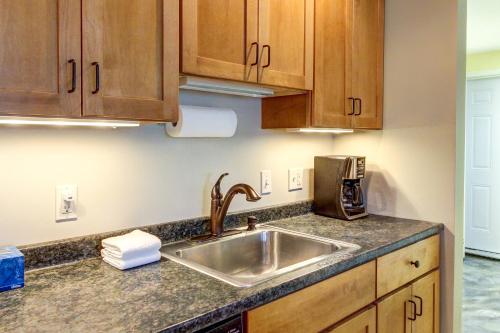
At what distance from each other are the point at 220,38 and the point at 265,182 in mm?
839

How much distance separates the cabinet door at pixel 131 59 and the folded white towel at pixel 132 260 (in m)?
0.46

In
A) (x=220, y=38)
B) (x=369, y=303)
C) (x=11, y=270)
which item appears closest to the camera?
(x=11, y=270)

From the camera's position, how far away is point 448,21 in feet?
6.45

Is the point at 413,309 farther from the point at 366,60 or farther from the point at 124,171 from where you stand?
the point at 124,171

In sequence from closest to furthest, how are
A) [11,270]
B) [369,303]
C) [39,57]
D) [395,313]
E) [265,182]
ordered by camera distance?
[39,57] → [11,270] → [369,303] → [395,313] → [265,182]

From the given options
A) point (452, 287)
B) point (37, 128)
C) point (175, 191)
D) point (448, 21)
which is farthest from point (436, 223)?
point (37, 128)

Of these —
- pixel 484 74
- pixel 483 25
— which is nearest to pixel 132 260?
pixel 483 25

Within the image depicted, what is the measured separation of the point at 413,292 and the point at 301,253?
0.54 meters

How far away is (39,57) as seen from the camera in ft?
3.26

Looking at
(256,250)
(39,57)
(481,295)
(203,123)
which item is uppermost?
(39,57)

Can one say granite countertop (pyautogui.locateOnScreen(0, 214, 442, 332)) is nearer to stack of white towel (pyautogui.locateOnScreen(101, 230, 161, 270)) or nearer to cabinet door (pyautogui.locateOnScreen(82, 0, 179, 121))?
stack of white towel (pyautogui.locateOnScreen(101, 230, 161, 270))

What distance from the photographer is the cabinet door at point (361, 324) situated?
55.3 inches

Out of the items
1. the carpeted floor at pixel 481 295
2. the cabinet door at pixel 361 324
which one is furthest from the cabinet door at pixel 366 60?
the carpeted floor at pixel 481 295

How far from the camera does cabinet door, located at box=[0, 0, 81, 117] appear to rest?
0.94 meters
